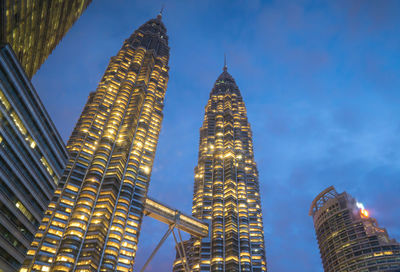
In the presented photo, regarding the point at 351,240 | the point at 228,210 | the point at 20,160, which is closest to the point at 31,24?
the point at 20,160

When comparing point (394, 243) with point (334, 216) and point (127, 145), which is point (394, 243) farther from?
point (127, 145)

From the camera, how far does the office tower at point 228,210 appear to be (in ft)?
458

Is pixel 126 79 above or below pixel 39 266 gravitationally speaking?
above

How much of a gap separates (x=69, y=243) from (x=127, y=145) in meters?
51.0

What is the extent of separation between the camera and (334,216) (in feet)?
585

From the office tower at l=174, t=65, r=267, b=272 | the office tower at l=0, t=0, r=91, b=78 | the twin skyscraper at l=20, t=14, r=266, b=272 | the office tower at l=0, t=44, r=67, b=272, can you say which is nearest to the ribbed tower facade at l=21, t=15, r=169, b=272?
the twin skyscraper at l=20, t=14, r=266, b=272

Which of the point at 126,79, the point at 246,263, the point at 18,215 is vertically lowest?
the point at 18,215

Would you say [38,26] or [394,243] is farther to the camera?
[394,243]

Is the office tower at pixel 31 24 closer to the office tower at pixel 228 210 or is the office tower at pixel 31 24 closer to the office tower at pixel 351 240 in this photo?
the office tower at pixel 228 210

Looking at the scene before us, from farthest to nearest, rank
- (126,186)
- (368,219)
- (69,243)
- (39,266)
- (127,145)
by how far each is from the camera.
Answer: (368,219), (127,145), (126,186), (69,243), (39,266)

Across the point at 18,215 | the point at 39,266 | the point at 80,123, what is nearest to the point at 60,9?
the point at 18,215

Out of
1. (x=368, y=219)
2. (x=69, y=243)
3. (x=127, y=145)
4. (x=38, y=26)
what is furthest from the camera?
(x=368, y=219)

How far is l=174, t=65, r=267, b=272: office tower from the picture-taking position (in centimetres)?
13975

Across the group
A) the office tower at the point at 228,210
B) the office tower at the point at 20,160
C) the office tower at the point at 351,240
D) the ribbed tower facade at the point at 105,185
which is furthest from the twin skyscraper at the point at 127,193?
the office tower at the point at 351,240
